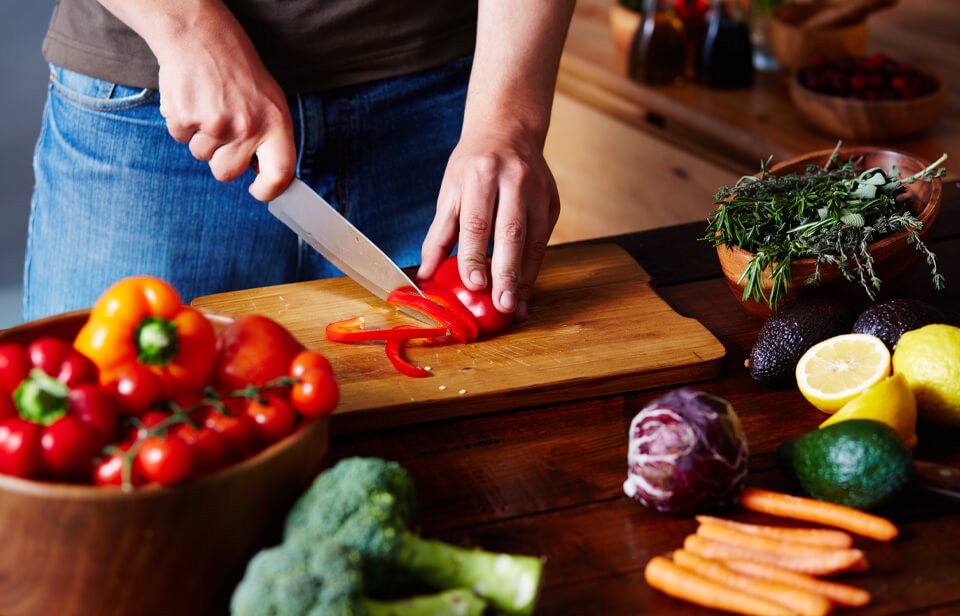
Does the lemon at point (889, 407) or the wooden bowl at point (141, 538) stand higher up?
the wooden bowl at point (141, 538)

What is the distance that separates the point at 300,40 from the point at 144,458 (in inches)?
42.9

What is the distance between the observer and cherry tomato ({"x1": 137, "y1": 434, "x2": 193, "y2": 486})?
856mm

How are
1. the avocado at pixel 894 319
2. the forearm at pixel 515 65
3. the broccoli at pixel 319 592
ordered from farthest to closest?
the forearm at pixel 515 65 < the avocado at pixel 894 319 < the broccoli at pixel 319 592

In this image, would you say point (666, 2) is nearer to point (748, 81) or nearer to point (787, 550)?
point (748, 81)

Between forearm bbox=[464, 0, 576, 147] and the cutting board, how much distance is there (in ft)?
0.89

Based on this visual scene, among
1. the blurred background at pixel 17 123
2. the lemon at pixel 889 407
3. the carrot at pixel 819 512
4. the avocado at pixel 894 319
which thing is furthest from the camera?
the blurred background at pixel 17 123

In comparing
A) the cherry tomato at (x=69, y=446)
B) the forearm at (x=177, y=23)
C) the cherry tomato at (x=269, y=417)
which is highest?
the forearm at (x=177, y=23)

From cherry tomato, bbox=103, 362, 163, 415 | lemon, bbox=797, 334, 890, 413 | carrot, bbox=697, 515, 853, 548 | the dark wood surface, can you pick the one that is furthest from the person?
cherry tomato, bbox=103, 362, 163, 415

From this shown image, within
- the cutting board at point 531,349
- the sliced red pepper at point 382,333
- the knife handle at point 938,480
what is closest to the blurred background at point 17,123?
the cutting board at point 531,349

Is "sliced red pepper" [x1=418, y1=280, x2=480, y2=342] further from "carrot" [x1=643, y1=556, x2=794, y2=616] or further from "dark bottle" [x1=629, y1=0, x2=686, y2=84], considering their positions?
"dark bottle" [x1=629, y1=0, x2=686, y2=84]

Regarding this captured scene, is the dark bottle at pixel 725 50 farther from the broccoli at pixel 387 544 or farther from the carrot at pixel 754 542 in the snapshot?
the broccoli at pixel 387 544

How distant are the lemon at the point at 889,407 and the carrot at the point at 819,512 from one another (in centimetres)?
11

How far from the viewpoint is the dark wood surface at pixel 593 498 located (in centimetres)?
101

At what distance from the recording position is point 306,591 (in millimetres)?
827
